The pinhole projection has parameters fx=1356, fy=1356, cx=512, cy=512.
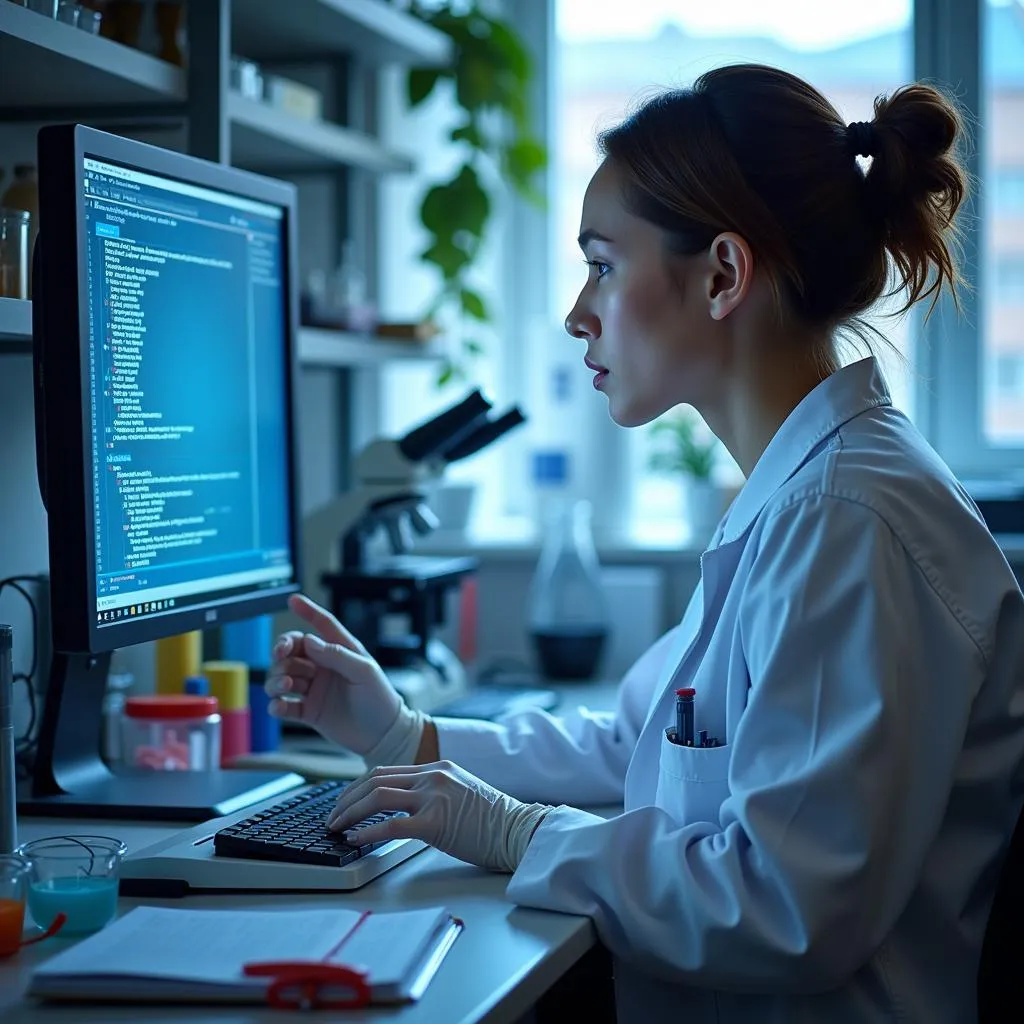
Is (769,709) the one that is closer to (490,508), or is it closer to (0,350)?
(0,350)

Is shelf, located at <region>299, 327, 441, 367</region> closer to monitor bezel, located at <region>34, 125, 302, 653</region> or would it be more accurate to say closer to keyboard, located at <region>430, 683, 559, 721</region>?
keyboard, located at <region>430, 683, 559, 721</region>

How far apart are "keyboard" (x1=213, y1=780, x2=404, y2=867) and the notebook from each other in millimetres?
117

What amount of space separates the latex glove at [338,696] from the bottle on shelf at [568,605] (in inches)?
30.8

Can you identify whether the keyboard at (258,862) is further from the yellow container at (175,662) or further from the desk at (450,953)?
the yellow container at (175,662)

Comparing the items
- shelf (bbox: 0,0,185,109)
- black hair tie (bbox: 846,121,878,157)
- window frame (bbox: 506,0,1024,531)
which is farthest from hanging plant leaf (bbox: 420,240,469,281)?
black hair tie (bbox: 846,121,878,157)

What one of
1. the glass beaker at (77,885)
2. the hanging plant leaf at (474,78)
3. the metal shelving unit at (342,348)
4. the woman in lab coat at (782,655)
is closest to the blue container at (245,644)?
the metal shelving unit at (342,348)

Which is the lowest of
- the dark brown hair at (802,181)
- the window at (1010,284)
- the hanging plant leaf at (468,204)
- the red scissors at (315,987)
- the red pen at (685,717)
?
the red scissors at (315,987)

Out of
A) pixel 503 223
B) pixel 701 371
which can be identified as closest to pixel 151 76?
pixel 701 371

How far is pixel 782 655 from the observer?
97 centimetres

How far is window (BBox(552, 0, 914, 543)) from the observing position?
2.73 metres

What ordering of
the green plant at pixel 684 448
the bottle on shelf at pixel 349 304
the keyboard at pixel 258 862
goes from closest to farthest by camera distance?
the keyboard at pixel 258 862 → the bottle on shelf at pixel 349 304 → the green plant at pixel 684 448

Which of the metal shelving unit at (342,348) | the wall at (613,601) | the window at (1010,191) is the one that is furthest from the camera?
the window at (1010,191)

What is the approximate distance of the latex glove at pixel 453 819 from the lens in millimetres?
1093

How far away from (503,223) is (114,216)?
1.74 metres
